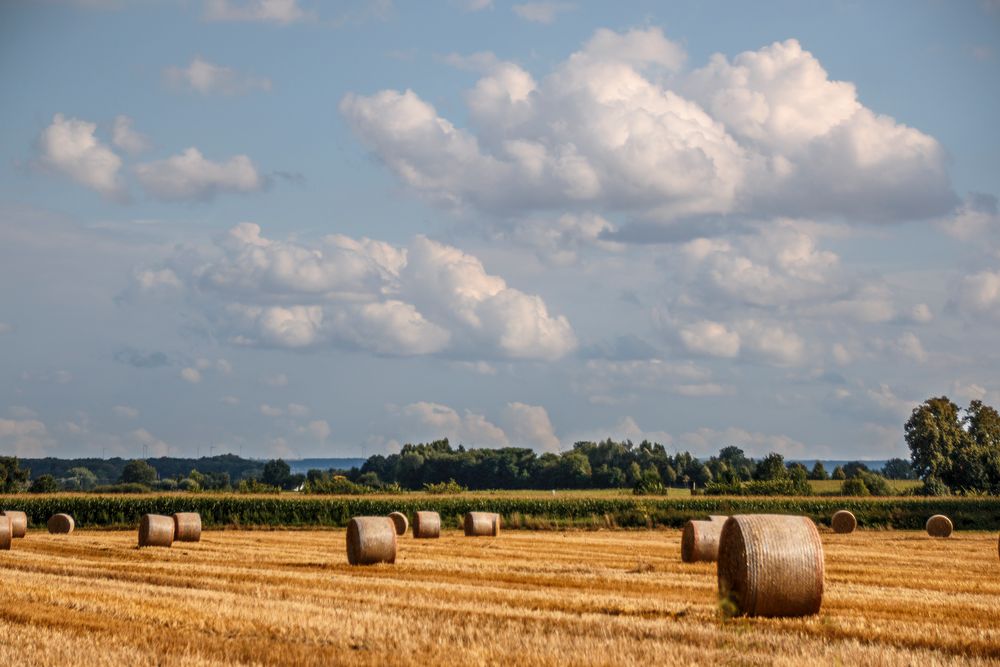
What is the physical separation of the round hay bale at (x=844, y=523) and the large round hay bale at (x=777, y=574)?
34.0 m

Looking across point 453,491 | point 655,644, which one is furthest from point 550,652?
point 453,491

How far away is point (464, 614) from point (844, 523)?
3704 centimetres

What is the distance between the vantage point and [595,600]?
17969 mm

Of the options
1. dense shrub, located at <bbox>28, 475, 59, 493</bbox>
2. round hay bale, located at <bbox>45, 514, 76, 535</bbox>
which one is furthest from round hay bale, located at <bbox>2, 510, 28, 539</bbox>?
dense shrub, located at <bbox>28, 475, 59, 493</bbox>

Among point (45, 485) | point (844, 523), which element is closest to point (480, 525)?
point (844, 523)

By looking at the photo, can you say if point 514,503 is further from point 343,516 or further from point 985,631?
point 985,631

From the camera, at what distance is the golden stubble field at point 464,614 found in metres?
12.6

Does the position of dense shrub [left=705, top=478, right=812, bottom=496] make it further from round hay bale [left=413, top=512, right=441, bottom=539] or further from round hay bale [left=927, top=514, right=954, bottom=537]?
round hay bale [left=413, top=512, right=441, bottom=539]

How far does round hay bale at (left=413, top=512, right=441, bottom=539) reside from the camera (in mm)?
42531

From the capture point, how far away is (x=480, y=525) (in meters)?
45.5

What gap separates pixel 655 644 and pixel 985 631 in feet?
15.1

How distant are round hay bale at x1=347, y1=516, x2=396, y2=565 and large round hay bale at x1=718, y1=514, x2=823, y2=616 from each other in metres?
11.7

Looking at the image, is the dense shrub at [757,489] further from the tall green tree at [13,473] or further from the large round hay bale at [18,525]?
the tall green tree at [13,473]

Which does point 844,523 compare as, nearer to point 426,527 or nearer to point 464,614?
point 426,527
